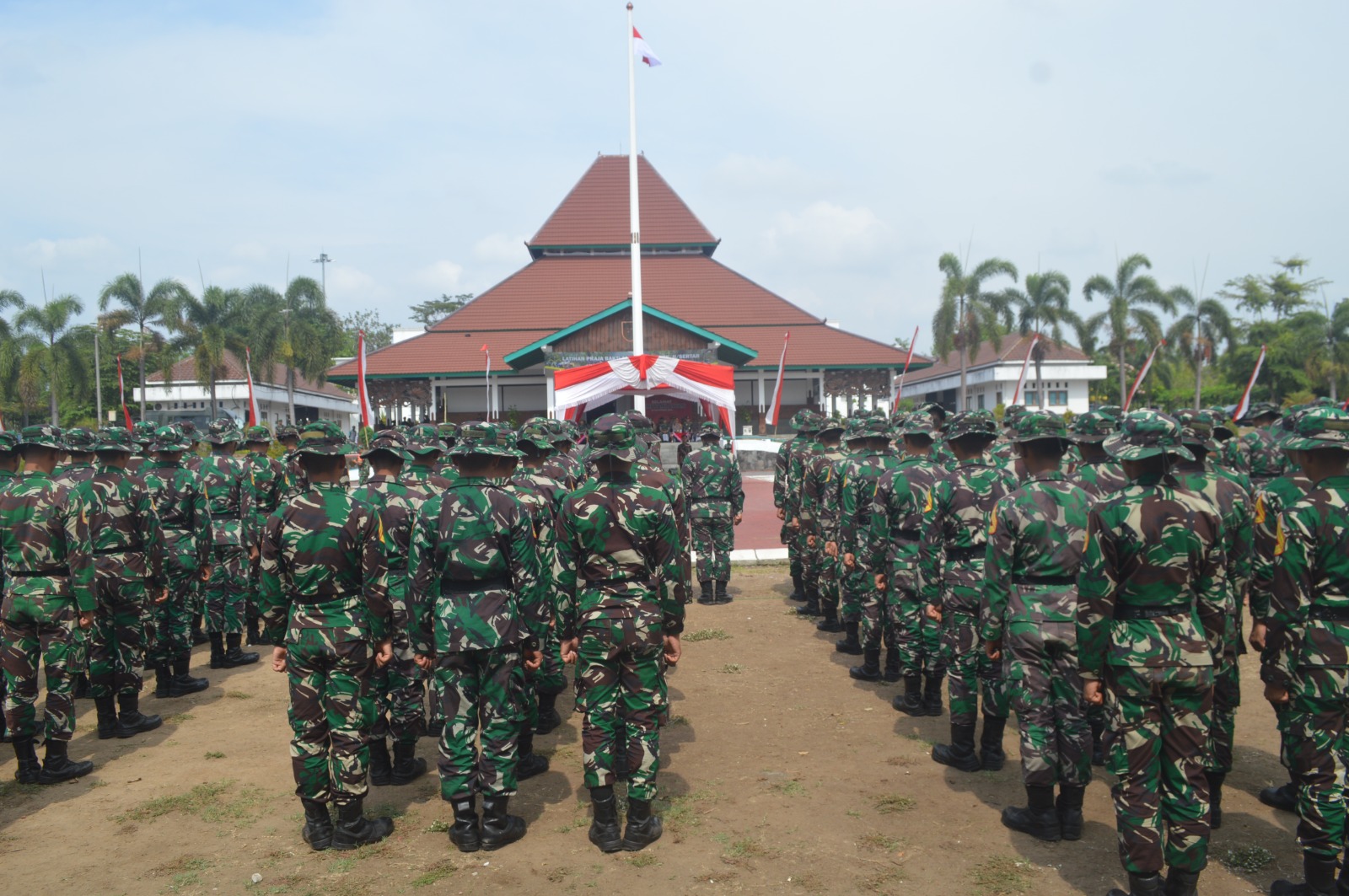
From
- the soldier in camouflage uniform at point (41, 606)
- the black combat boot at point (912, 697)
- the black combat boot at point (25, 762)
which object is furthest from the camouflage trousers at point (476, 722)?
the black combat boot at point (912, 697)

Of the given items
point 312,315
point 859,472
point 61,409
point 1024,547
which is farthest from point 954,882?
point 61,409

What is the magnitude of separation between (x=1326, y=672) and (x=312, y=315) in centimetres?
4815

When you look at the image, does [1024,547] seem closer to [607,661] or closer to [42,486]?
[607,661]

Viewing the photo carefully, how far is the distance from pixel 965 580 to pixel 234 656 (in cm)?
686

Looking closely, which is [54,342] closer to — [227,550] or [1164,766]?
[227,550]

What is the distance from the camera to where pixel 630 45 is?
24.1 metres

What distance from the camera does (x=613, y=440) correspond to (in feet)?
15.7

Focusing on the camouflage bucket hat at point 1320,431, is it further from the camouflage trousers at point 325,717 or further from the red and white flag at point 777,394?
the red and white flag at point 777,394

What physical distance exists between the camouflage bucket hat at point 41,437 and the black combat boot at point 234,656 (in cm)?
306

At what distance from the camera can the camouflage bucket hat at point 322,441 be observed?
4844 mm

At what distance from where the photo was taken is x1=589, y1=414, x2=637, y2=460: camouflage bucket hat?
479cm

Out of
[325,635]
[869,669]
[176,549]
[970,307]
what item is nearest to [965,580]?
[869,669]

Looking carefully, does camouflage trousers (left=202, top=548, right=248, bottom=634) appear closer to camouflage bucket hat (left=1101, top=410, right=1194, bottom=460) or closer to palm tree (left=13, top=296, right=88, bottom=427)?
camouflage bucket hat (left=1101, top=410, right=1194, bottom=460)

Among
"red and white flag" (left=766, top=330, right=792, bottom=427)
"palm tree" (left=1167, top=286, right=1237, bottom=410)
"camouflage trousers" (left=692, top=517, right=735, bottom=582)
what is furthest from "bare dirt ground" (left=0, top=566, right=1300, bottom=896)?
"palm tree" (left=1167, top=286, right=1237, bottom=410)
